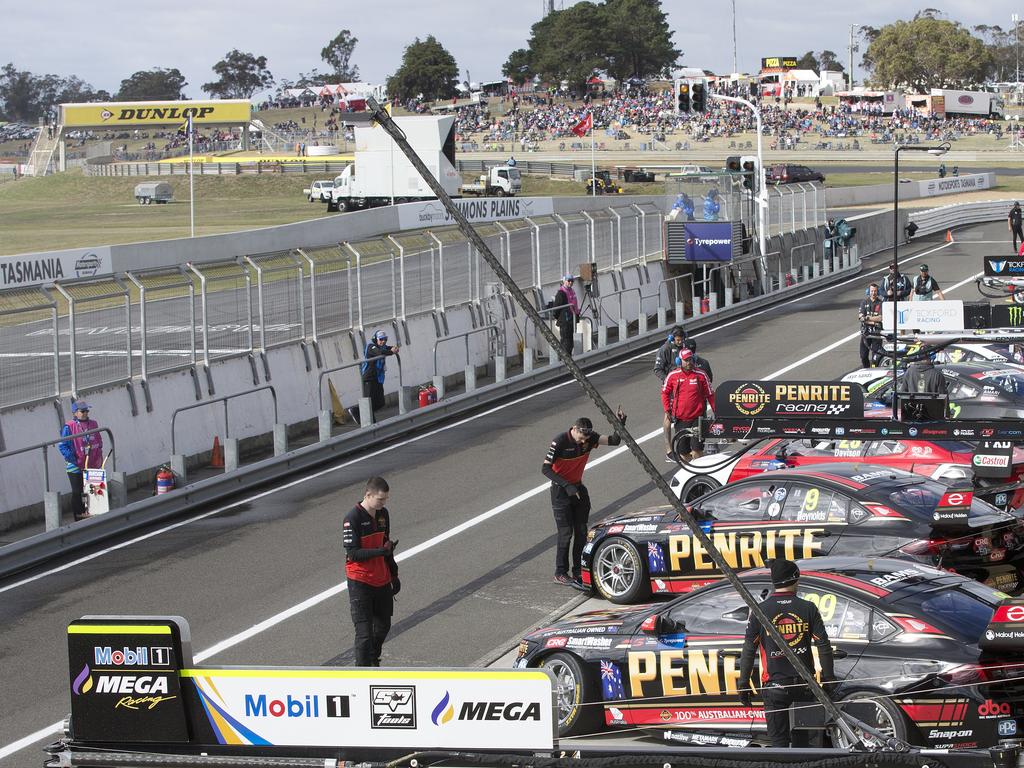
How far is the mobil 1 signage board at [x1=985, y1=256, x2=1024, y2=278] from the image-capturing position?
20531 mm

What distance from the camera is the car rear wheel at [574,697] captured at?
31.1 ft

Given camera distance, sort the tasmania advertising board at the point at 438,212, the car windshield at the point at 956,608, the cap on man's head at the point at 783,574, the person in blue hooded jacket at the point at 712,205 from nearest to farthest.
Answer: the cap on man's head at the point at 783,574
the car windshield at the point at 956,608
the person in blue hooded jacket at the point at 712,205
the tasmania advertising board at the point at 438,212

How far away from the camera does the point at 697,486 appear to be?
Answer: 52.5 feet

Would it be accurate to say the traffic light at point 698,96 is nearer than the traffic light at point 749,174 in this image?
Yes

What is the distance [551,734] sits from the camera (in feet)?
20.1

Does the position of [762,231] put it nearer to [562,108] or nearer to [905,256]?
[905,256]

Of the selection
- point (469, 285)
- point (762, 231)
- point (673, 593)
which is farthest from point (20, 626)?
point (762, 231)

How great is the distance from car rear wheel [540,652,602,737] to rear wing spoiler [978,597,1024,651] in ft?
8.53

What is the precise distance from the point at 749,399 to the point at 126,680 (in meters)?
5.71

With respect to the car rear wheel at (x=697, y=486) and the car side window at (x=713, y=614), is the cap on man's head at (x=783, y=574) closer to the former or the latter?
the car side window at (x=713, y=614)

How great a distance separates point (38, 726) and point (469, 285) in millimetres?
18642

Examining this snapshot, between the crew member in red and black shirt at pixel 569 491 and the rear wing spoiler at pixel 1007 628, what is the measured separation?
19.0ft

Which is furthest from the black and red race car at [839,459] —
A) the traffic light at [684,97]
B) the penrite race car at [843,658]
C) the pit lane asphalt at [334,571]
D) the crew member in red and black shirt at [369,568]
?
the traffic light at [684,97]

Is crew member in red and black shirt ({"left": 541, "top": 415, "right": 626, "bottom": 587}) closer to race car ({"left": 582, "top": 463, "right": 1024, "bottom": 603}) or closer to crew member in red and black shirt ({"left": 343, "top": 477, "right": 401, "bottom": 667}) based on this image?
race car ({"left": 582, "top": 463, "right": 1024, "bottom": 603})
